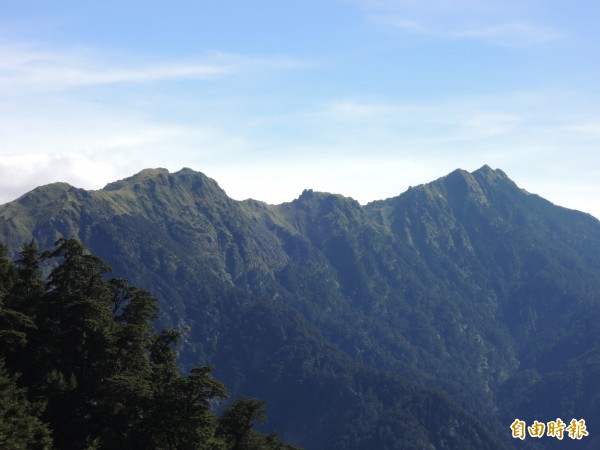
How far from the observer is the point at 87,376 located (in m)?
85.9

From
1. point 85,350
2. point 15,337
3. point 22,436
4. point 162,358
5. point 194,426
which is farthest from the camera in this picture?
point 162,358

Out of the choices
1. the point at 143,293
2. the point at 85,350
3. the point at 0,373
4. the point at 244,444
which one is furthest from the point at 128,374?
the point at 244,444

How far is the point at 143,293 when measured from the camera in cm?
10244

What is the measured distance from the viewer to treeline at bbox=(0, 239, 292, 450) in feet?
241

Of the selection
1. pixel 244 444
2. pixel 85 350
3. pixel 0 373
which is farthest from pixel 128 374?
pixel 244 444

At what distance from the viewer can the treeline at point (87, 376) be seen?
73438mm

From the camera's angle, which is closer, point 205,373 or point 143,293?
point 205,373

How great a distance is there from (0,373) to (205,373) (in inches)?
799

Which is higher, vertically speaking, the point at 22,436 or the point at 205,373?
the point at 205,373

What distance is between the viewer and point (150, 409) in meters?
75.8

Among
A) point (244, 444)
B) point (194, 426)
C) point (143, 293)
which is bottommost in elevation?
point (244, 444)

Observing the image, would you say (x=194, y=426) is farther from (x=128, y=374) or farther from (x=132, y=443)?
(x=128, y=374)

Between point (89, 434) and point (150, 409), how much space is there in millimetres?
6982

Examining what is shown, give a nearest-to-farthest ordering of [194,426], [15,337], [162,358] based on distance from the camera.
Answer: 1. [194,426]
2. [15,337]
3. [162,358]
